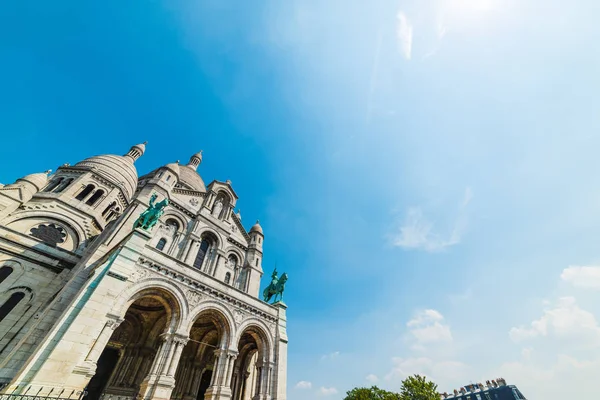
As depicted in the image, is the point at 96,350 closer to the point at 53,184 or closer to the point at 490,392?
the point at 53,184

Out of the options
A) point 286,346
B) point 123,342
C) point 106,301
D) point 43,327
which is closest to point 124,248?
point 106,301

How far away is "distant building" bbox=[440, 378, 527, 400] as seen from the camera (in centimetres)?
4688

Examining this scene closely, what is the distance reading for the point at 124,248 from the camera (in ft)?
38.9

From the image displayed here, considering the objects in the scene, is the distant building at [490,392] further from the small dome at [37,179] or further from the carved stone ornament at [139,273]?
the small dome at [37,179]

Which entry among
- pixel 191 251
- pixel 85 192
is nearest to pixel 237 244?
pixel 191 251

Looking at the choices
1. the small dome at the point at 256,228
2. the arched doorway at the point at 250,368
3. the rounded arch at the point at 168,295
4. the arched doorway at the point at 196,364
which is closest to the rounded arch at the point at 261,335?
the arched doorway at the point at 250,368

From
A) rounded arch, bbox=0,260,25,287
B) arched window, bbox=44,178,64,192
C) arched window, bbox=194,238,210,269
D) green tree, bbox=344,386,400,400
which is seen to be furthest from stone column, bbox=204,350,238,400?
green tree, bbox=344,386,400,400

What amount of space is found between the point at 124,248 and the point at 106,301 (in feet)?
7.99

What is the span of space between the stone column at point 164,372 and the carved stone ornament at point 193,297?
5.37ft

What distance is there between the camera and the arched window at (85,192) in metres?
22.4

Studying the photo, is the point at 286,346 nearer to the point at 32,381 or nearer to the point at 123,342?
the point at 123,342

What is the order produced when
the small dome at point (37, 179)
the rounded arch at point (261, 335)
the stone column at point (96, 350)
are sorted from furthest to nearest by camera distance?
the small dome at point (37, 179) < the rounded arch at point (261, 335) < the stone column at point (96, 350)

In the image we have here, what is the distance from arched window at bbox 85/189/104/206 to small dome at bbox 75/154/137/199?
4.79 feet

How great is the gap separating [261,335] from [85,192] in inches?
798
